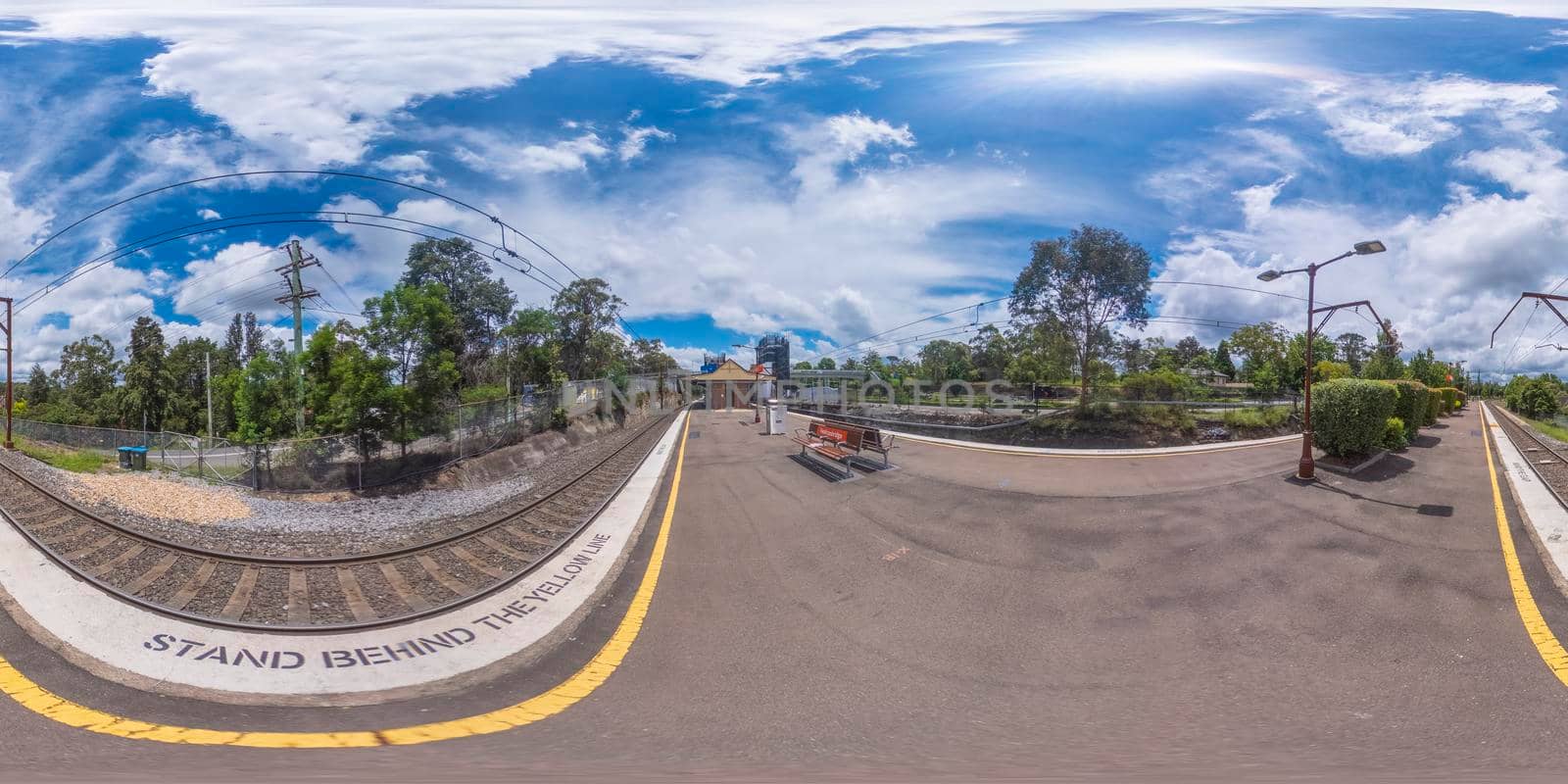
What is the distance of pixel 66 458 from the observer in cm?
1792

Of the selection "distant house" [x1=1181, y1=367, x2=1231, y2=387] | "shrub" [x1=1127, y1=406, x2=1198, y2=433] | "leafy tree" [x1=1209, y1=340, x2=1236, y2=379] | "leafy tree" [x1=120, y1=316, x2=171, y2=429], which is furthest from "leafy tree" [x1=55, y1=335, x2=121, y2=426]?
"leafy tree" [x1=1209, y1=340, x2=1236, y2=379]

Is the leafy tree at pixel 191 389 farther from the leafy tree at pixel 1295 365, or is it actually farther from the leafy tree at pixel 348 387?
the leafy tree at pixel 1295 365

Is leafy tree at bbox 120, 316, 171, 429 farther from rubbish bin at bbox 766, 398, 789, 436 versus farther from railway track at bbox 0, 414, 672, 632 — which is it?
rubbish bin at bbox 766, 398, 789, 436

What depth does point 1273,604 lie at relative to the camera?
4848 mm

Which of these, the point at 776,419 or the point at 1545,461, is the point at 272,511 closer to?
the point at 776,419

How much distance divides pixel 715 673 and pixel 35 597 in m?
6.46

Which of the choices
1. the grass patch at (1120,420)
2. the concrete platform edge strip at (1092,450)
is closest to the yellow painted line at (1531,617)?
the concrete platform edge strip at (1092,450)

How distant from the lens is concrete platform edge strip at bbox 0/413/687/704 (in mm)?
3861

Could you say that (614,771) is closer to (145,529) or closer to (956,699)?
(956,699)

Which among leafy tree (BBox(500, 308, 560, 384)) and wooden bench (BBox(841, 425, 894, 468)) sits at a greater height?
leafy tree (BBox(500, 308, 560, 384))

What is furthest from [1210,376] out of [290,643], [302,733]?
[302,733]

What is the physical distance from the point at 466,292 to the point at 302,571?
69.9 ft

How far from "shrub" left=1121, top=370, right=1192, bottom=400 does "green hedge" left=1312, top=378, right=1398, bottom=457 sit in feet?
39.0

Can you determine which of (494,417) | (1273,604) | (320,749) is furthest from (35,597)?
(494,417)
